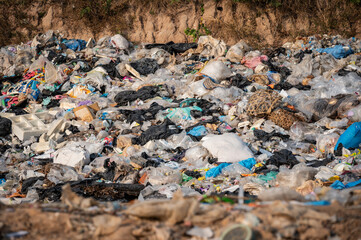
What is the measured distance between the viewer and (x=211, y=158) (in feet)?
17.6

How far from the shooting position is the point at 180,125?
261 inches

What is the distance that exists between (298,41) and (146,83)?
16.4 feet

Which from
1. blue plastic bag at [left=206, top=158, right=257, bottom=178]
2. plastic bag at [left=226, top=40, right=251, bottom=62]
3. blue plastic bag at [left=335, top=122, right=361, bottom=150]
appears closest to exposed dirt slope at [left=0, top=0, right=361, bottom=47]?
plastic bag at [left=226, top=40, right=251, bottom=62]

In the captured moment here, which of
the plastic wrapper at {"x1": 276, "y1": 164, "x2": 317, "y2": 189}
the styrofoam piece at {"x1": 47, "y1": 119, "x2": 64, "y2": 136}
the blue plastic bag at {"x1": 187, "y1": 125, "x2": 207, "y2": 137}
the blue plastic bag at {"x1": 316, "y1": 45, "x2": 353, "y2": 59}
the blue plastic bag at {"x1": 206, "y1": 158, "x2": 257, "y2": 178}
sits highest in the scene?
the blue plastic bag at {"x1": 316, "y1": 45, "x2": 353, "y2": 59}

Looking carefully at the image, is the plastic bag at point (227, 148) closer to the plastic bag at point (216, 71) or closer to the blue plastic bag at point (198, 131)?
the blue plastic bag at point (198, 131)

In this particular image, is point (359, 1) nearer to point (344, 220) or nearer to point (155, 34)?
point (155, 34)

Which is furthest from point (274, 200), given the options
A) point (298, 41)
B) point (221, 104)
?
point (298, 41)

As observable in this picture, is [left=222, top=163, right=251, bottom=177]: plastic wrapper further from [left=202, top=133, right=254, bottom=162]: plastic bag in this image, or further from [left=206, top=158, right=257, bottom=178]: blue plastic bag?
[left=202, top=133, right=254, bottom=162]: plastic bag

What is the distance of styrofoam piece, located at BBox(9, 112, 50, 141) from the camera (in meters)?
6.80

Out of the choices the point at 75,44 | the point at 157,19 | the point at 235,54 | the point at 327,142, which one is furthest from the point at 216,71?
the point at 75,44

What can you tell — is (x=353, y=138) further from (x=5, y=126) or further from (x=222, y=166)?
(x=5, y=126)

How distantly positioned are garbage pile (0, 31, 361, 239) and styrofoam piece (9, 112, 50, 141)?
35 millimetres

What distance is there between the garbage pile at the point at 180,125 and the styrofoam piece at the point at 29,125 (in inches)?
1.4

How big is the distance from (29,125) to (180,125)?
2.88 m
